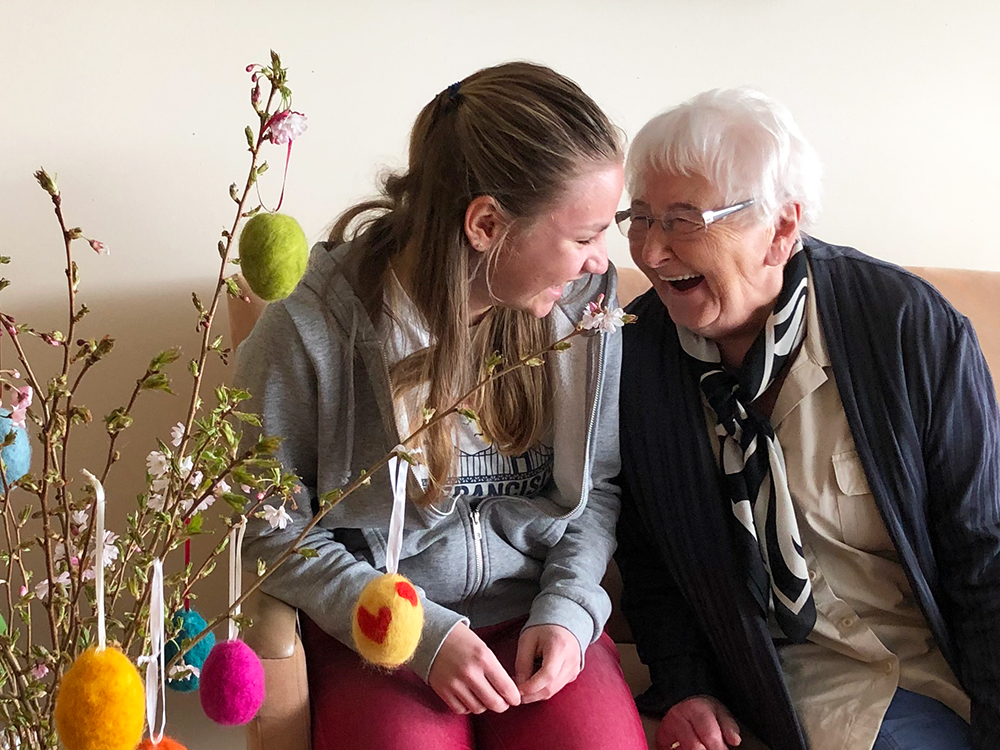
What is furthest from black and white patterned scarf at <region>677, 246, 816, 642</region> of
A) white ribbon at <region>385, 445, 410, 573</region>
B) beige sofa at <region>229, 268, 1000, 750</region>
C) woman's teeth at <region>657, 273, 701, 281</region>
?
white ribbon at <region>385, 445, 410, 573</region>

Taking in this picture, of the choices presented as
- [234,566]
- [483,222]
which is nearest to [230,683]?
[234,566]

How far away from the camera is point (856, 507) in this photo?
49.4 inches

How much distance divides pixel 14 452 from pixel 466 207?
59 centimetres

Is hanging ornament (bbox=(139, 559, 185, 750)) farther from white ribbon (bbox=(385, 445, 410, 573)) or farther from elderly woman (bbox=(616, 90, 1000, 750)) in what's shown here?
elderly woman (bbox=(616, 90, 1000, 750))

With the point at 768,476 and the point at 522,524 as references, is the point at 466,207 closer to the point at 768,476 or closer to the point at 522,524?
the point at 522,524

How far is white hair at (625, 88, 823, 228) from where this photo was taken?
4.01ft

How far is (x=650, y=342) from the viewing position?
4.51ft

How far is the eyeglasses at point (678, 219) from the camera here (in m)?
1.22

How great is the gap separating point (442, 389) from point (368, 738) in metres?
0.42

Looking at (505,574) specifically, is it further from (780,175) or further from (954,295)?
(954,295)

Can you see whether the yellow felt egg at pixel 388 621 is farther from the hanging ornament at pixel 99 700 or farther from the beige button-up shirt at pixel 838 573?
the beige button-up shirt at pixel 838 573

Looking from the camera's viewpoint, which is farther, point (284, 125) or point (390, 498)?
point (390, 498)

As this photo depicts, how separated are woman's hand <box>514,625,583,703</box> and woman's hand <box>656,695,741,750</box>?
0.22m

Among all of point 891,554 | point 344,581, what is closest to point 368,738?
point 344,581
